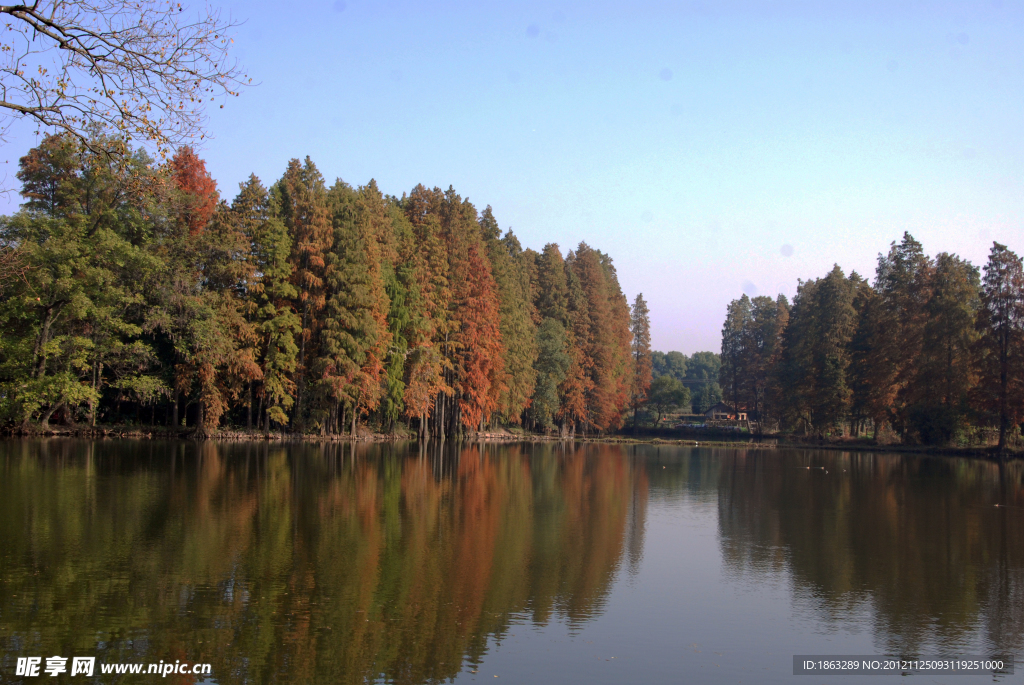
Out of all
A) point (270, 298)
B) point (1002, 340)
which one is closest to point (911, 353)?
point (1002, 340)

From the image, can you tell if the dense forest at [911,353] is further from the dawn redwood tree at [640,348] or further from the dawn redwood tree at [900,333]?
the dawn redwood tree at [640,348]

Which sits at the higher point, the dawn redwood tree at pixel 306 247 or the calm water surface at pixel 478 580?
the dawn redwood tree at pixel 306 247

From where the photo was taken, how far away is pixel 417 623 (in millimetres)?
8484

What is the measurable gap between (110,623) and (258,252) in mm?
37399

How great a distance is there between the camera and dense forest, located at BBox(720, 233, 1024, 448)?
169 feet

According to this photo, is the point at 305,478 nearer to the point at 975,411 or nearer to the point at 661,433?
the point at 975,411

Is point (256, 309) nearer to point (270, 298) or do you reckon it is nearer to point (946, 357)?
point (270, 298)

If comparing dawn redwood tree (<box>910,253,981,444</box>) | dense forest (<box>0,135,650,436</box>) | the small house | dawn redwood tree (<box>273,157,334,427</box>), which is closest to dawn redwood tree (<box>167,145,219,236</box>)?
dense forest (<box>0,135,650,436</box>)

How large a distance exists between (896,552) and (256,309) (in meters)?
35.6

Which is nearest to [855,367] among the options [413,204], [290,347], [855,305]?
[855,305]

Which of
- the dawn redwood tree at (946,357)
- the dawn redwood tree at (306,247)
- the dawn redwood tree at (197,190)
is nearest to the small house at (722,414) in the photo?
the dawn redwood tree at (946,357)

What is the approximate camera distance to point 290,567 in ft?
35.3

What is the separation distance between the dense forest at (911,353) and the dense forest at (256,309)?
26564mm

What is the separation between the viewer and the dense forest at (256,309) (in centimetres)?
3494
